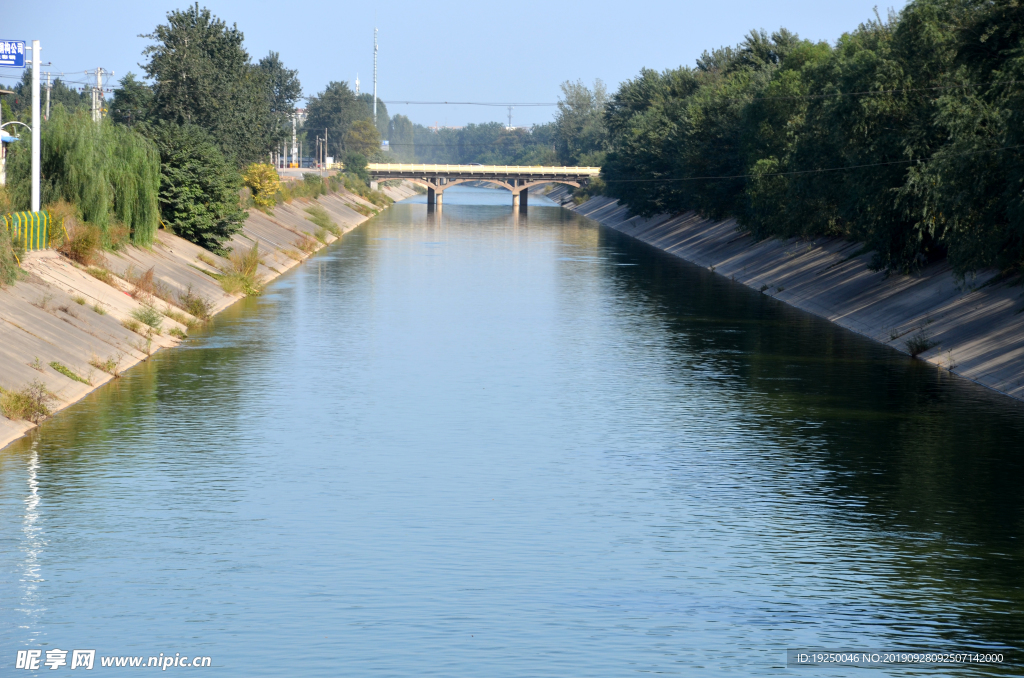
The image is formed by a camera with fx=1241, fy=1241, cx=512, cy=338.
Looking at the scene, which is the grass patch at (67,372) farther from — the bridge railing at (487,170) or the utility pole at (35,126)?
the bridge railing at (487,170)

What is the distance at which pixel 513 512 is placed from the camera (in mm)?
21938

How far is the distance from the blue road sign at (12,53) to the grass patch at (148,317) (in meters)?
10.9

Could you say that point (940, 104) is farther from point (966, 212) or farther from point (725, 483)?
point (725, 483)

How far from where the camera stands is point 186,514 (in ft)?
70.4

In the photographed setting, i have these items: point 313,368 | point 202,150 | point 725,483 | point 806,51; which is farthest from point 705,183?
point 725,483

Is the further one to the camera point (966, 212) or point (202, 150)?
point (202, 150)

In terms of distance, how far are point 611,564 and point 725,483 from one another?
5742mm

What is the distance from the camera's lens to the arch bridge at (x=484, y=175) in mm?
179250

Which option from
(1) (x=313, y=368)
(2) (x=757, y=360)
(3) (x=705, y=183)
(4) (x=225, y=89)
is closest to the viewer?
(1) (x=313, y=368)

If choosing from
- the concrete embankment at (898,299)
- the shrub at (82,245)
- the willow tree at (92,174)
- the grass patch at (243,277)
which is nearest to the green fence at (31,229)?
the shrub at (82,245)

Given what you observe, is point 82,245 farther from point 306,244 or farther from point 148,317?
point 306,244

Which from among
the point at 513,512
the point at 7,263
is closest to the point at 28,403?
the point at 7,263

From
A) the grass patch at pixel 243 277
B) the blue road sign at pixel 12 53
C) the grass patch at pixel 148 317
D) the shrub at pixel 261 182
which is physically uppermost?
the blue road sign at pixel 12 53

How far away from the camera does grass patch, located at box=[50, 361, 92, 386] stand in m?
31.6
